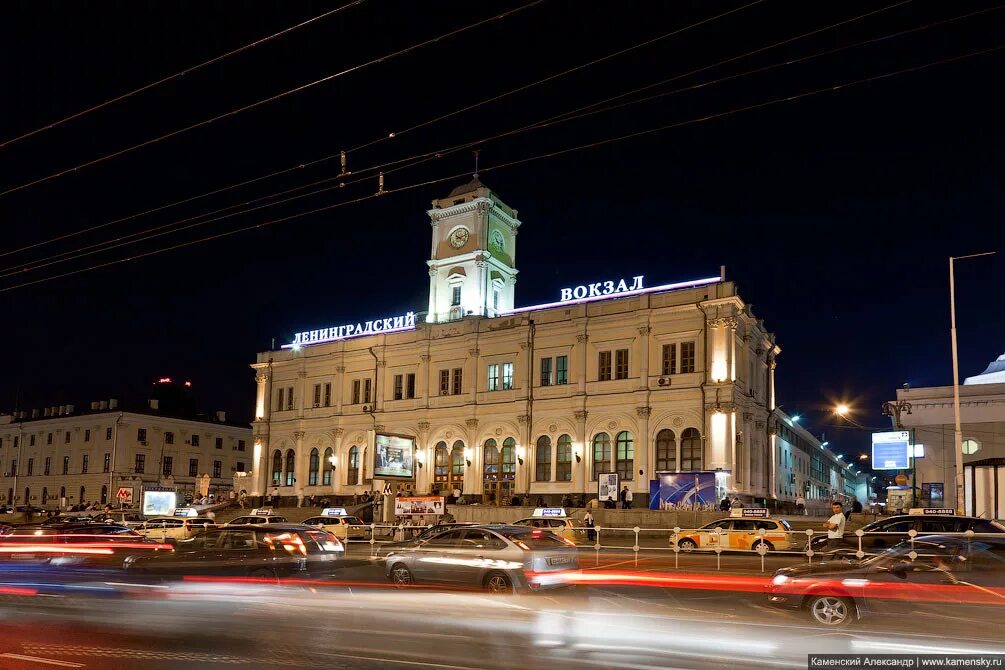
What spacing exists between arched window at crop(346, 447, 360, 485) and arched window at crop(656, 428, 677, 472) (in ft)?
72.8

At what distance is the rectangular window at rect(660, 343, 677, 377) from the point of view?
49534 millimetres

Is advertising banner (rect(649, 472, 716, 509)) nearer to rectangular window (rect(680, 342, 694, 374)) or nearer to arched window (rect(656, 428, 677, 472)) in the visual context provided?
arched window (rect(656, 428, 677, 472))

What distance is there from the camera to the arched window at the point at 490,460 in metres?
54.9

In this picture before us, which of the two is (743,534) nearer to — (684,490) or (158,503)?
(684,490)

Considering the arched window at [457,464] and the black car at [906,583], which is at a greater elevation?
the arched window at [457,464]

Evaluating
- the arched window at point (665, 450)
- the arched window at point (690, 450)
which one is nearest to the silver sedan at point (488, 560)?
the arched window at point (690, 450)

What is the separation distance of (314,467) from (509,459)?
55.4ft

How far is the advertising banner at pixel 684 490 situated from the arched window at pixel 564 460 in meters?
9.42

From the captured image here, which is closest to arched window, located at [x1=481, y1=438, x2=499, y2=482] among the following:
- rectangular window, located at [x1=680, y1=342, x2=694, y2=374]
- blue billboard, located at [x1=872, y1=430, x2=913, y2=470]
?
rectangular window, located at [x1=680, y1=342, x2=694, y2=374]

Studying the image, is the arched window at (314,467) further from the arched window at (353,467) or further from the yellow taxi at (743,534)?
the yellow taxi at (743,534)

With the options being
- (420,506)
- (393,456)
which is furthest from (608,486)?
(420,506)

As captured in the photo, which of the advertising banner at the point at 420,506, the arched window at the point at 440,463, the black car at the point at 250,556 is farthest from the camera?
the arched window at the point at 440,463

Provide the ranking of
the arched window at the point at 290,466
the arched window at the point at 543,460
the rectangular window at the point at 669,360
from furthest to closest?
the arched window at the point at 290,466 < the arched window at the point at 543,460 < the rectangular window at the point at 669,360

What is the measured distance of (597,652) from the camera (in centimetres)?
959
